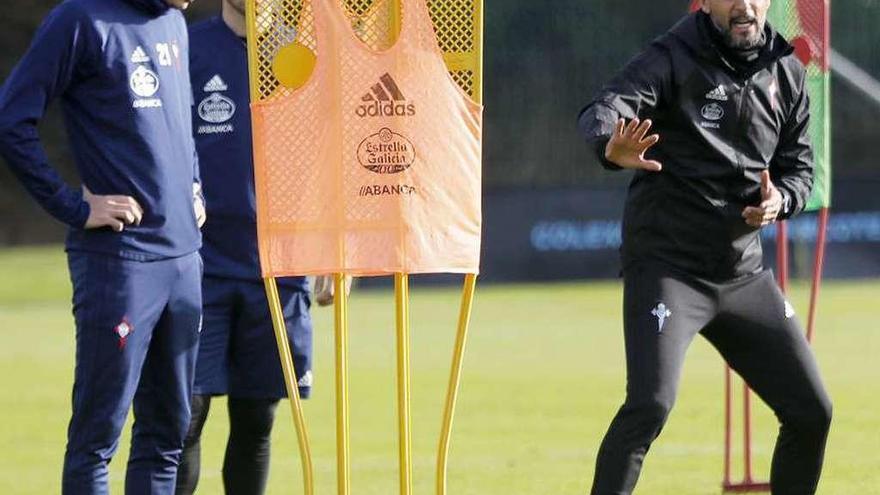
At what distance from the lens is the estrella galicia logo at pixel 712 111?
6.58 meters

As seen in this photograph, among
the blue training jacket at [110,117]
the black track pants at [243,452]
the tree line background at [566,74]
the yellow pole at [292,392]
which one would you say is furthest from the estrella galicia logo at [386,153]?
the tree line background at [566,74]

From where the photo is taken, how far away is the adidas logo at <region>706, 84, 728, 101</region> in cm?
656

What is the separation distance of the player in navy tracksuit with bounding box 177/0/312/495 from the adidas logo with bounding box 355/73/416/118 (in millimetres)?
1414

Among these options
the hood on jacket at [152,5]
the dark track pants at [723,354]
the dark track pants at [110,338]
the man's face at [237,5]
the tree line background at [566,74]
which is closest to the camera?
the dark track pants at [110,338]

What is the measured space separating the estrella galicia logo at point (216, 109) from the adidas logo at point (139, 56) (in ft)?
3.77

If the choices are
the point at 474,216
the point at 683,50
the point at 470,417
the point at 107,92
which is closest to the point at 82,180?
the point at 107,92

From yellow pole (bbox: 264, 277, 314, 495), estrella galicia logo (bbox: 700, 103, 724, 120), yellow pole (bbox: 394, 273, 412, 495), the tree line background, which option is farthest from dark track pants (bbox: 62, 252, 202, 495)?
the tree line background

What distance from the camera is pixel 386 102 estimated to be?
5812 millimetres

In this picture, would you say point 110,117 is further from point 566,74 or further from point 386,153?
point 566,74

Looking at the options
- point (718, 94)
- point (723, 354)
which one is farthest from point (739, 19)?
point (723, 354)

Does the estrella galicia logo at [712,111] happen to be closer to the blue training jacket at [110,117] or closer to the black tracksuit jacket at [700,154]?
the black tracksuit jacket at [700,154]

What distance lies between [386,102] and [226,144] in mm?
1468

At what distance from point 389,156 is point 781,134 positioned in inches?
68.7

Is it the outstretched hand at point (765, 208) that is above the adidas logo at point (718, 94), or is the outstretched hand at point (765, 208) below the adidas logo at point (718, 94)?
below
